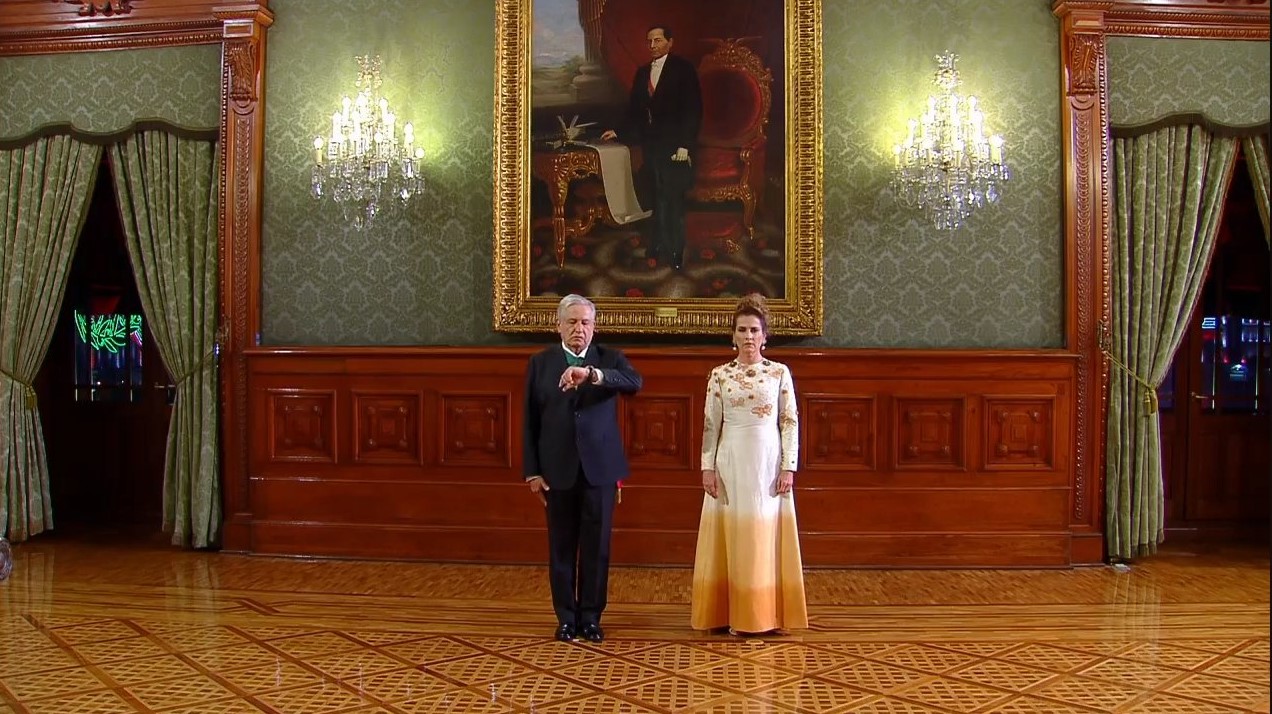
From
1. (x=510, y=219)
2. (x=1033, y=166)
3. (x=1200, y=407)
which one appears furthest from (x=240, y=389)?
(x=1200, y=407)

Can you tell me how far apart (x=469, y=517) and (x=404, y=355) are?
1.12m

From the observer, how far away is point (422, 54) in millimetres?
6332

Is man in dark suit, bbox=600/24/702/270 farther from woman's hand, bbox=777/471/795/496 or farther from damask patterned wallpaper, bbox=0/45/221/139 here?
damask patterned wallpaper, bbox=0/45/221/139

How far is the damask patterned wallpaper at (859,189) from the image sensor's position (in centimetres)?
610

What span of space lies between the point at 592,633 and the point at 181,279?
155 inches

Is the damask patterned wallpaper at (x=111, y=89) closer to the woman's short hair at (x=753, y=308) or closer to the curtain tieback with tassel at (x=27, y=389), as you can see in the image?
the curtain tieback with tassel at (x=27, y=389)

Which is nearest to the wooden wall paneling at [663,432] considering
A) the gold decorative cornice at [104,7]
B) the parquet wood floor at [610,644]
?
the parquet wood floor at [610,644]

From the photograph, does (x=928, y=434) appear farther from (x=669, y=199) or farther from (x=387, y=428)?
(x=387, y=428)

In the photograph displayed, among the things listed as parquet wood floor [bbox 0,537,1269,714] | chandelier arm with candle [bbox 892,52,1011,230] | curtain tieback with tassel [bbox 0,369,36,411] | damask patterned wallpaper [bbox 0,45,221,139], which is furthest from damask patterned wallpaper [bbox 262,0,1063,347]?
curtain tieback with tassel [bbox 0,369,36,411]

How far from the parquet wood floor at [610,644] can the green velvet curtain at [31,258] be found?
102 centimetres

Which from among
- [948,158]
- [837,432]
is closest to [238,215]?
[837,432]

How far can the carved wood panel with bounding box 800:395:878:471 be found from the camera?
594 cm

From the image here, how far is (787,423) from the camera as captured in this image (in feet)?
14.3

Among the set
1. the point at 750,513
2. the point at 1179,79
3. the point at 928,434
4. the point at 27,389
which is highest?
the point at 1179,79
